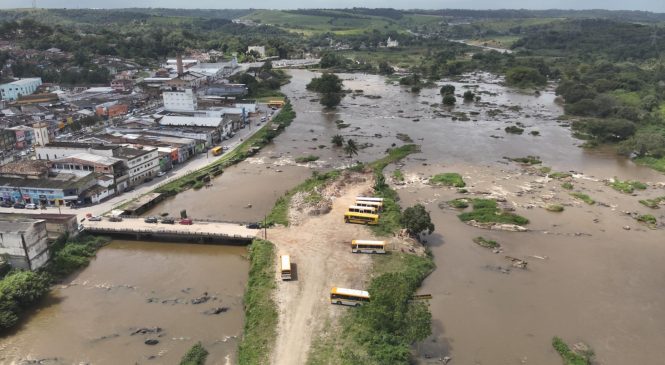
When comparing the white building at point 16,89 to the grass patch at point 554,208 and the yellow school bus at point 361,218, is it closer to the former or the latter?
the yellow school bus at point 361,218

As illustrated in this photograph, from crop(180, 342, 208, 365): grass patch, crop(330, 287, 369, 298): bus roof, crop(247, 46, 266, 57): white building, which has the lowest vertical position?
crop(180, 342, 208, 365): grass patch

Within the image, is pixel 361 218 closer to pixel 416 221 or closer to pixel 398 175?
pixel 416 221

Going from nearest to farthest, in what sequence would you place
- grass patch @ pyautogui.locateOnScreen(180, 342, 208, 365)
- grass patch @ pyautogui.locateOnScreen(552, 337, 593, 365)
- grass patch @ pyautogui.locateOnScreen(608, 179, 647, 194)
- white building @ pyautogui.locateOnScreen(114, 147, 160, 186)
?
grass patch @ pyautogui.locateOnScreen(180, 342, 208, 365) < grass patch @ pyautogui.locateOnScreen(552, 337, 593, 365) < white building @ pyautogui.locateOnScreen(114, 147, 160, 186) < grass patch @ pyautogui.locateOnScreen(608, 179, 647, 194)

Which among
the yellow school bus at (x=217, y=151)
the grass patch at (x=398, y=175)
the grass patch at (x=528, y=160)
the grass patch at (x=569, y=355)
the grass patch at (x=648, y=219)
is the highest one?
the yellow school bus at (x=217, y=151)

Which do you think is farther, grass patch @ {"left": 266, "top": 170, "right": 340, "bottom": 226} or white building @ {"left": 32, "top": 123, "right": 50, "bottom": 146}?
white building @ {"left": 32, "top": 123, "right": 50, "bottom": 146}

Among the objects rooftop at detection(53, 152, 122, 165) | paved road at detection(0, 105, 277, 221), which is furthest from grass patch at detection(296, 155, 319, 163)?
rooftop at detection(53, 152, 122, 165)

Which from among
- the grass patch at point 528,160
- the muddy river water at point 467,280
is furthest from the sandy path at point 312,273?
the grass patch at point 528,160

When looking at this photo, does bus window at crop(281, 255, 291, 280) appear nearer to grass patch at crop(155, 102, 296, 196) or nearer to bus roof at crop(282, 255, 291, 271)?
bus roof at crop(282, 255, 291, 271)
